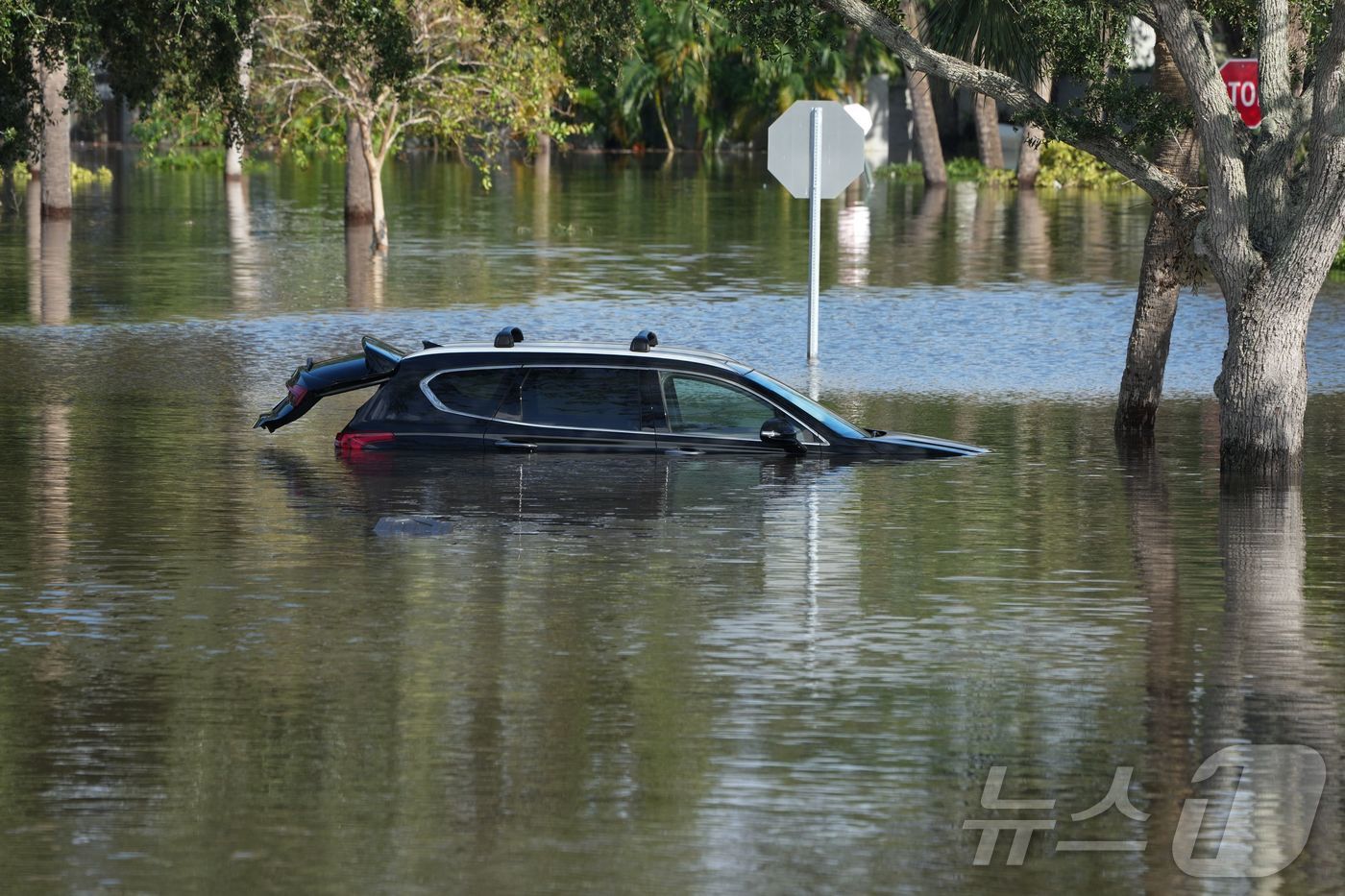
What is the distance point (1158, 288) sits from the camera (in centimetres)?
1886

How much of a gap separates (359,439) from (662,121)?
2990 inches

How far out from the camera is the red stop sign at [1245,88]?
59.3 ft

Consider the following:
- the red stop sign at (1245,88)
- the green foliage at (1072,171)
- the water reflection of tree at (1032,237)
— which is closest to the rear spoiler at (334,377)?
the red stop sign at (1245,88)

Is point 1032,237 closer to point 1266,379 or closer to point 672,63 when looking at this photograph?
point 1266,379

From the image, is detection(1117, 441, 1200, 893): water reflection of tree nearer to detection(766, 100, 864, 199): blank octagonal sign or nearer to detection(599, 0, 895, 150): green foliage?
detection(766, 100, 864, 199): blank octagonal sign

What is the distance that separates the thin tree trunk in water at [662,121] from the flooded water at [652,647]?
219ft

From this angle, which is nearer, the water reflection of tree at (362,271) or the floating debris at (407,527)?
the floating debris at (407,527)

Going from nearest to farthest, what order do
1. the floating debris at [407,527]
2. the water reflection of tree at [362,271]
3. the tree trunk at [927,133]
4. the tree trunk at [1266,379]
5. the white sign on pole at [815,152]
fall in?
1. the floating debris at [407,527]
2. the tree trunk at [1266,379]
3. the white sign on pole at [815,152]
4. the water reflection of tree at [362,271]
5. the tree trunk at [927,133]

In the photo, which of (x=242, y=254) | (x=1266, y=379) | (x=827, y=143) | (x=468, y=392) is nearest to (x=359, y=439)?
(x=468, y=392)

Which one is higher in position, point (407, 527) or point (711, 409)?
point (711, 409)

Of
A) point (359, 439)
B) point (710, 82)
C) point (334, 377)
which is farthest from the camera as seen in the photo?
point (710, 82)

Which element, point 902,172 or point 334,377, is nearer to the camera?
point 334,377

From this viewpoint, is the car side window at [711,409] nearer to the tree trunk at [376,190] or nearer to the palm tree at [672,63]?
the tree trunk at [376,190]

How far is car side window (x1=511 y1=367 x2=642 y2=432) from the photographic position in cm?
1694
